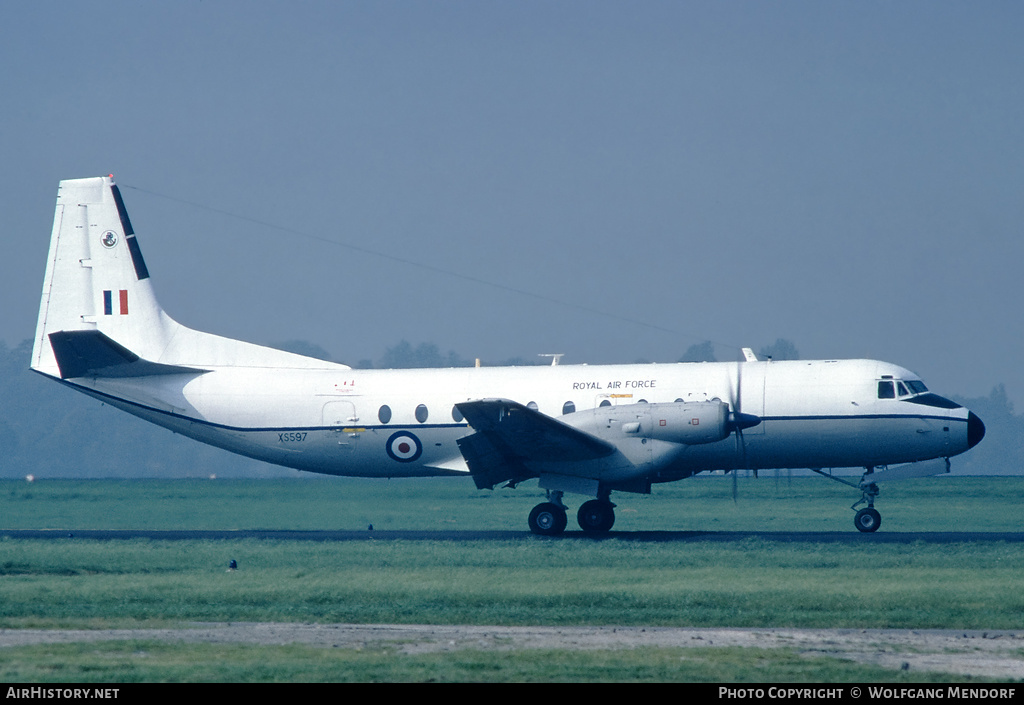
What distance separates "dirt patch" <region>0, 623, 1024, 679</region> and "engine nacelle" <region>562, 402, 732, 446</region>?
31.7ft

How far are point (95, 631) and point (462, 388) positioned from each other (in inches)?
516

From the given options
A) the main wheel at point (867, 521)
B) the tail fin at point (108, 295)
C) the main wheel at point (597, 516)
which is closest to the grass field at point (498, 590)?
the main wheel at point (597, 516)

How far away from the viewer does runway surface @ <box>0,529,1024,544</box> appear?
73.3ft

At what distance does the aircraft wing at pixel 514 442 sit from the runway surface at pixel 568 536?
144 cm

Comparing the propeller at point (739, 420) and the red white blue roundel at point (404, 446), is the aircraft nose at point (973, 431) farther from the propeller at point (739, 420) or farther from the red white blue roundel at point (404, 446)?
the red white blue roundel at point (404, 446)

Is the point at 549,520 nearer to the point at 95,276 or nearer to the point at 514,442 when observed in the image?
the point at 514,442

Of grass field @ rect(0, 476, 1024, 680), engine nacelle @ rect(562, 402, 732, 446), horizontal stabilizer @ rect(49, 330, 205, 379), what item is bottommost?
grass field @ rect(0, 476, 1024, 680)

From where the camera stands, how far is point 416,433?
25203 mm

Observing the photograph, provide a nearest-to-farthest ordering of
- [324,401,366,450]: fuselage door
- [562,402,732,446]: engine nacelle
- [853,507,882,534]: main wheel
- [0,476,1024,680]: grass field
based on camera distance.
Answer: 1. [0,476,1024,680]: grass field
2. [562,402,732,446]: engine nacelle
3. [853,507,882,534]: main wheel
4. [324,401,366,450]: fuselage door

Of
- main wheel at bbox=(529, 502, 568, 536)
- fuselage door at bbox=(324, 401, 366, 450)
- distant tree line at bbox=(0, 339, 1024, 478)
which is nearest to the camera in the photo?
main wheel at bbox=(529, 502, 568, 536)

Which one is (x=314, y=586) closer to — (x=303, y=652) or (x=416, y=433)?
(x=303, y=652)

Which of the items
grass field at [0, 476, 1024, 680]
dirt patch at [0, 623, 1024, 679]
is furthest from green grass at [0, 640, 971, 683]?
dirt patch at [0, 623, 1024, 679]

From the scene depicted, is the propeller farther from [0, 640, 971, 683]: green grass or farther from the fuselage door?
[0, 640, 971, 683]: green grass

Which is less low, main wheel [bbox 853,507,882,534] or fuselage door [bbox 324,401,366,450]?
fuselage door [bbox 324,401,366,450]
